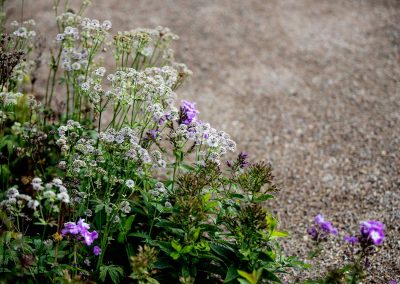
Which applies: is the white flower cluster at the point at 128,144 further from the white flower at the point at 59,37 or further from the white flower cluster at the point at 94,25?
the white flower at the point at 59,37

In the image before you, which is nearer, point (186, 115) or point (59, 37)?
point (186, 115)

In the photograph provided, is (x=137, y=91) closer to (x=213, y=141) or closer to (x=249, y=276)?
(x=213, y=141)

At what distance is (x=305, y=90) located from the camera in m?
6.64

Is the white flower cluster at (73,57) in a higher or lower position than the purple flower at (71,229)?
higher

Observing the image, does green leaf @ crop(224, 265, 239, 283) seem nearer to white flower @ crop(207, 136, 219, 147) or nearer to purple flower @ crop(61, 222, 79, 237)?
white flower @ crop(207, 136, 219, 147)

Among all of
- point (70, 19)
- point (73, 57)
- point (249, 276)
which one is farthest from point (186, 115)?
point (70, 19)

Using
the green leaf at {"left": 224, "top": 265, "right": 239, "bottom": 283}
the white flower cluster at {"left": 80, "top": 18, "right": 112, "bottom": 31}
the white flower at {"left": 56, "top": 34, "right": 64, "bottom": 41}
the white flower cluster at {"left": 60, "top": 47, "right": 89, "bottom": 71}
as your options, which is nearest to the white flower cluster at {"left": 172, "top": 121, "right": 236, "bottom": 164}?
the green leaf at {"left": 224, "top": 265, "right": 239, "bottom": 283}

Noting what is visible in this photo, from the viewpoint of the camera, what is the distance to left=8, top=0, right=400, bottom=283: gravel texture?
4.80 meters

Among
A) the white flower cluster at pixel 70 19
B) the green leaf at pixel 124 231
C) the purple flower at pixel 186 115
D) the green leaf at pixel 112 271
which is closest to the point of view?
the green leaf at pixel 112 271

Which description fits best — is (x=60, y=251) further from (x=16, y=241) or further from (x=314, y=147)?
(x=314, y=147)

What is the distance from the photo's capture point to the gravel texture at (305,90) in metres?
4.80

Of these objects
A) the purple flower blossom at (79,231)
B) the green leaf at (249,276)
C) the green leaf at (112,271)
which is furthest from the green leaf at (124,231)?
the green leaf at (249,276)

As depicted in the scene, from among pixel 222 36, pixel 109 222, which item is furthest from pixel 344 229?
pixel 222 36

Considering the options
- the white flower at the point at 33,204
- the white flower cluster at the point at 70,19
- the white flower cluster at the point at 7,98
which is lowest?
the white flower at the point at 33,204
